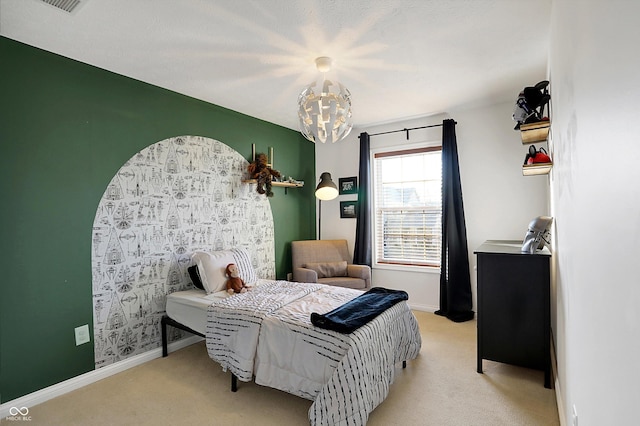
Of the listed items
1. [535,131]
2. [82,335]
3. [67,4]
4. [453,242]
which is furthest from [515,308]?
[67,4]

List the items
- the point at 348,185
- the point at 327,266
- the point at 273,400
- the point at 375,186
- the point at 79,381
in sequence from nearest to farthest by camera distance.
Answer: the point at 273,400
the point at 79,381
the point at 327,266
the point at 375,186
the point at 348,185

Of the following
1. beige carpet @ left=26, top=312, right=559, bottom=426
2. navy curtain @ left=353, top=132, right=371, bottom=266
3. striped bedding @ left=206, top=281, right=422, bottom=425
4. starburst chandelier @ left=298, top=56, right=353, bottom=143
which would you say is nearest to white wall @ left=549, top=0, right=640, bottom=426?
beige carpet @ left=26, top=312, right=559, bottom=426

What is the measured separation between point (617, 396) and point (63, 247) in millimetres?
3230

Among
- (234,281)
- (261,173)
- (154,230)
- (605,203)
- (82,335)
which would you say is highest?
(261,173)

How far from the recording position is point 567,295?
5.58 feet

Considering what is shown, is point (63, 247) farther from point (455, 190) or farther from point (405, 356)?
point (455, 190)

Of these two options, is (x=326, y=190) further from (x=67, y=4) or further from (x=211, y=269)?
(x=67, y=4)

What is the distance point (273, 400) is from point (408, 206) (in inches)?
119

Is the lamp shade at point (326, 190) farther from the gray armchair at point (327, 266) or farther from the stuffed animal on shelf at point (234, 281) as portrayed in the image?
the stuffed animal on shelf at point (234, 281)

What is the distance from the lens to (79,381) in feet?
8.43

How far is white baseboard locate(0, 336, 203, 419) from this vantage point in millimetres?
2270

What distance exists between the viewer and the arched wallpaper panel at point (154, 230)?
2803mm

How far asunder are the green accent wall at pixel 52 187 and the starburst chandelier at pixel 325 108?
1.61m

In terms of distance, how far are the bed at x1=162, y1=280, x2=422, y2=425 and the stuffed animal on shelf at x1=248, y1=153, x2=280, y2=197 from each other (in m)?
1.52
